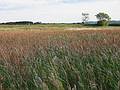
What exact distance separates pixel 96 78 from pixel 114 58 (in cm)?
56

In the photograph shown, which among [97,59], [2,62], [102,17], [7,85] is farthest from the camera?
[102,17]

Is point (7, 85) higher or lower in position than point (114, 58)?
lower

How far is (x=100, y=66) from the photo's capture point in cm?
441

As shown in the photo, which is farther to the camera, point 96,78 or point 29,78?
point 29,78

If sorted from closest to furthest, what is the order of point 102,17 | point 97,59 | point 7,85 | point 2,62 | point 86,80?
point 86,80
point 7,85
point 97,59
point 2,62
point 102,17

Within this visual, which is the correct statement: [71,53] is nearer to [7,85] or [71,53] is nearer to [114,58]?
[114,58]

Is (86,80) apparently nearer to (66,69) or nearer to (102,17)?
(66,69)

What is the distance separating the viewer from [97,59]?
477 cm

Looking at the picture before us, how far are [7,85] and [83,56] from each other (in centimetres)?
127

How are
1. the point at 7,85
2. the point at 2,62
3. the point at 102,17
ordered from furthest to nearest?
the point at 102,17, the point at 2,62, the point at 7,85

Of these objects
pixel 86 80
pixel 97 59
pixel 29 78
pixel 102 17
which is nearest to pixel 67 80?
pixel 86 80

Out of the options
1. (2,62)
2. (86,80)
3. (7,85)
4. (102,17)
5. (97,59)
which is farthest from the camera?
(102,17)

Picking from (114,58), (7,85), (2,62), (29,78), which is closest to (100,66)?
(114,58)

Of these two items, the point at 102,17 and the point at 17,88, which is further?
the point at 102,17
